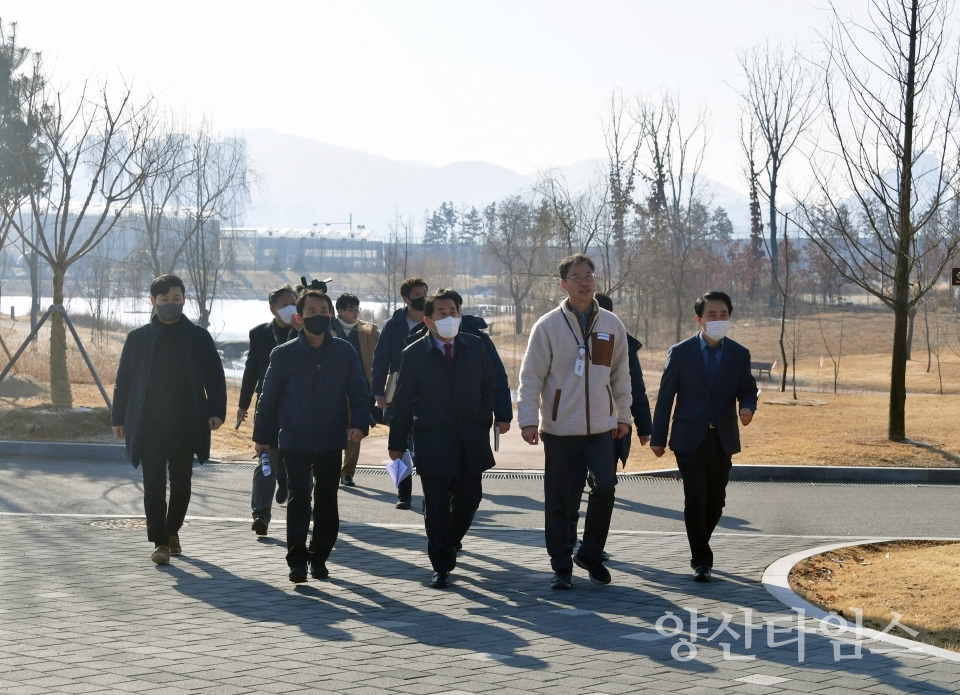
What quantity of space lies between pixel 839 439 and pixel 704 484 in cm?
920

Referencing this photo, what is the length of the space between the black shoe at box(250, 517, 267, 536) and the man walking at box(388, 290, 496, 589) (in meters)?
1.97

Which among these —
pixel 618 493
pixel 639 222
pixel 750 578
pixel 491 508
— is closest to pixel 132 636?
pixel 750 578

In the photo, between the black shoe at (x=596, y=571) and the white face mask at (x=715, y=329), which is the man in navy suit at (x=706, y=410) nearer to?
the white face mask at (x=715, y=329)

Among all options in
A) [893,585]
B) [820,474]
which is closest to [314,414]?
[893,585]

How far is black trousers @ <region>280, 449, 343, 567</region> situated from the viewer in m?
7.39

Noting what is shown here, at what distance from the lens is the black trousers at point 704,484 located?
Answer: 745 centimetres

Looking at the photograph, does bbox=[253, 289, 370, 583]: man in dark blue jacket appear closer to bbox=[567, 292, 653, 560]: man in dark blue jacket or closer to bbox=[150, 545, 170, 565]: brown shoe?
bbox=[150, 545, 170, 565]: brown shoe

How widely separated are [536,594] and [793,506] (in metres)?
4.93

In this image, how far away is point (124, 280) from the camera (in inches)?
2689

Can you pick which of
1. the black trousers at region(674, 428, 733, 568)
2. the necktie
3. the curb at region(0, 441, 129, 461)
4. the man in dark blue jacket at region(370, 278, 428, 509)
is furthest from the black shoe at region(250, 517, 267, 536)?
the curb at region(0, 441, 129, 461)

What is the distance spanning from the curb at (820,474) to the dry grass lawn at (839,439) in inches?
18.4

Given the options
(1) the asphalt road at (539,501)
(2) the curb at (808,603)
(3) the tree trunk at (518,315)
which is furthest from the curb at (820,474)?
(3) the tree trunk at (518,315)

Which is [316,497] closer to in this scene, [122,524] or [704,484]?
[704,484]

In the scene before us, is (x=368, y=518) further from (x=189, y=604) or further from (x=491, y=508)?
(x=189, y=604)
